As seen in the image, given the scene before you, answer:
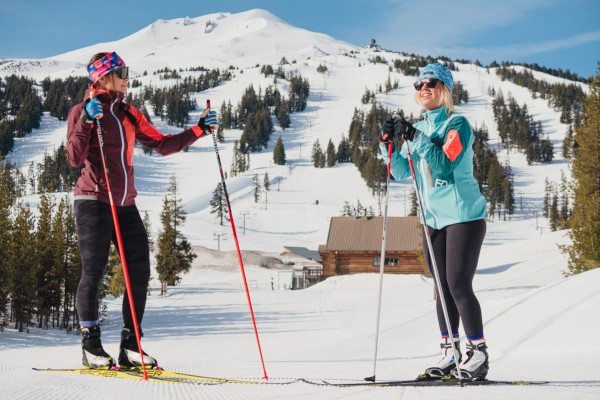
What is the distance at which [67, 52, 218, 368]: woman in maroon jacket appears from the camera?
3.92m

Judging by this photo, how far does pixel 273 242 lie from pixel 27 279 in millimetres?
59683

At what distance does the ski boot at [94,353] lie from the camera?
3891 mm

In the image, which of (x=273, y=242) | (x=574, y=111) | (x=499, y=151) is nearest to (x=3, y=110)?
(x=273, y=242)

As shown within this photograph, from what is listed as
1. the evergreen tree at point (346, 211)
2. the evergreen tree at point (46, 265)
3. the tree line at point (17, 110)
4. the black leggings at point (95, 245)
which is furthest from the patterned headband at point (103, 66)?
the tree line at point (17, 110)

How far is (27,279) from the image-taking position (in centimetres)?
2377

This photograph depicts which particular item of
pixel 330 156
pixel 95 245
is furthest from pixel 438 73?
pixel 330 156

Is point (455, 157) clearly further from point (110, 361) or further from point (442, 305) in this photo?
point (110, 361)

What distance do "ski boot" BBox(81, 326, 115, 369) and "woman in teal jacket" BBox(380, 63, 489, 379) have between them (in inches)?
97.7

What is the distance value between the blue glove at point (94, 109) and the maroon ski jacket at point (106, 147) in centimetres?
6

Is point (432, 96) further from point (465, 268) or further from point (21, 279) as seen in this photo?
point (21, 279)

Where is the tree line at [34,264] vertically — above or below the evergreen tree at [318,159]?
below

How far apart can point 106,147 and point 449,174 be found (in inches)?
109

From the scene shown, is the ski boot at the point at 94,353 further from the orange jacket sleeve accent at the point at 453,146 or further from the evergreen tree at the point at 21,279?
the evergreen tree at the point at 21,279

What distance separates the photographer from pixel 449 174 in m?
4.02
